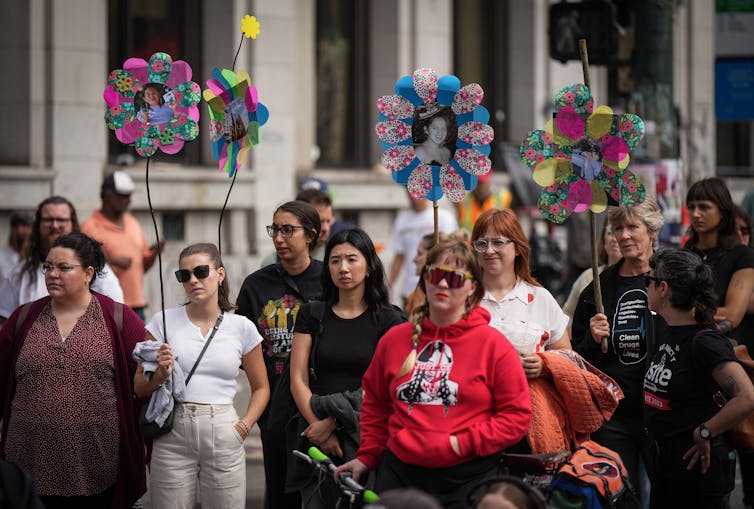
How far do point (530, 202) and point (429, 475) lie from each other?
1378 centimetres

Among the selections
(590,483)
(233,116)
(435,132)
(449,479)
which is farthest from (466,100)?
(449,479)

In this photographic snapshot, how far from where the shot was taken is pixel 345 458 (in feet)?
19.6

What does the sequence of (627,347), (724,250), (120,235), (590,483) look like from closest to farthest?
(590,483), (627,347), (724,250), (120,235)

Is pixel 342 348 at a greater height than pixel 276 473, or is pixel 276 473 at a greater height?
pixel 342 348

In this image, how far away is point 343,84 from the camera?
1809 centimetres

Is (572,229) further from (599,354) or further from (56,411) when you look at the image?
(56,411)

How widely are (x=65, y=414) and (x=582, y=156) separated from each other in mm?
2831

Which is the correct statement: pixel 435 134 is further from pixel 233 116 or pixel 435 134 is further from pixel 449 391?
pixel 449 391

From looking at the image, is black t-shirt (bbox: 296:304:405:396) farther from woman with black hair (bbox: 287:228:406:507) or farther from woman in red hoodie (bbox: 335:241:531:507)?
woman in red hoodie (bbox: 335:241:531:507)

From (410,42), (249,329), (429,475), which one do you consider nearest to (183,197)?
(410,42)

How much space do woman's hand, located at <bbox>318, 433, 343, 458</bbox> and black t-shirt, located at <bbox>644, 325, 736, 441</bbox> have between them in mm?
1493

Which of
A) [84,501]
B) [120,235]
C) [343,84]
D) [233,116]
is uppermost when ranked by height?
[343,84]

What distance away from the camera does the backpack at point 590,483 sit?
17.8ft

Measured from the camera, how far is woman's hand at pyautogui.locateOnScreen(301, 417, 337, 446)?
5973 millimetres
